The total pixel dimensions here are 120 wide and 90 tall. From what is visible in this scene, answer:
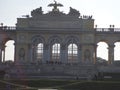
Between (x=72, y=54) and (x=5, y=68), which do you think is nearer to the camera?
(x=5, y=68)

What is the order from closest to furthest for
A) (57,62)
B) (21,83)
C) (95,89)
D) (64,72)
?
(95,89) < (21,83) < (64,72) < (57,62)

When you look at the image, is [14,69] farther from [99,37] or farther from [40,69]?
[99,37]

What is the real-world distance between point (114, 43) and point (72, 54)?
27.7ft

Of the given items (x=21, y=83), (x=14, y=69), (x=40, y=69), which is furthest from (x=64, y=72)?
(x=21, y=83)

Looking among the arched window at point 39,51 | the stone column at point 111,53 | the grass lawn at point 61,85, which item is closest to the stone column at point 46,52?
the arched window at point 39,51

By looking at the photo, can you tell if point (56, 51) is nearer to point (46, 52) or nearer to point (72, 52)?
point (46, 52)

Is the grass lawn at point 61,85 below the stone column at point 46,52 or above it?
below

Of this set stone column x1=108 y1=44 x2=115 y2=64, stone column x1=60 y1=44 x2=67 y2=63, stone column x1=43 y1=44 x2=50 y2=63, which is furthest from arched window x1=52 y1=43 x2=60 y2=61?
stone column x1=108 y1=44 x2=115 y2=64

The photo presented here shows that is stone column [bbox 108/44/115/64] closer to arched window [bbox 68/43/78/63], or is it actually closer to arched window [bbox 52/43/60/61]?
arched window [bbox 68/43/78/63]

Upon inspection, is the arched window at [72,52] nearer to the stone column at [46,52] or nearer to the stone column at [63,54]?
the stone column at [63,54]

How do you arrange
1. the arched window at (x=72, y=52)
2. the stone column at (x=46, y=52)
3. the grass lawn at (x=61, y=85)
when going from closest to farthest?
the grass lawn at (x=61, y=85)
the stone column at (x=46, y=52)
the arched window at (x=72, y=52)

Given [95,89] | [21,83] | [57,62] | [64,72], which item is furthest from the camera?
[57,62]

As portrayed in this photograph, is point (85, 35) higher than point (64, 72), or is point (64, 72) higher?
point (85, 35)

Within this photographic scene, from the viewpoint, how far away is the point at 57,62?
70.9 metres
